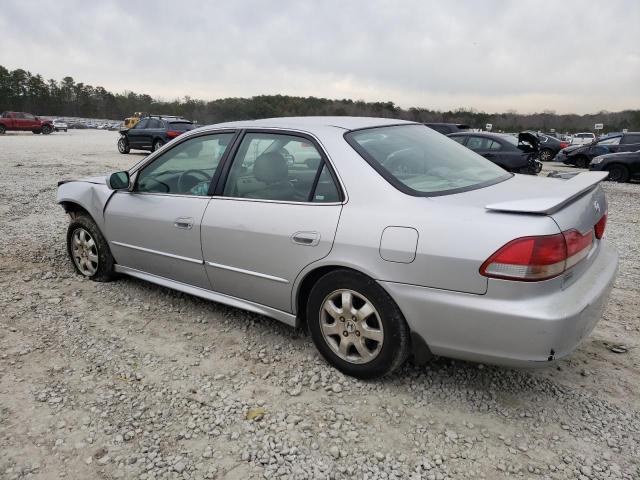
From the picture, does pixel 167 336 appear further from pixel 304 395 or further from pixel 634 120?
pixel 634 120

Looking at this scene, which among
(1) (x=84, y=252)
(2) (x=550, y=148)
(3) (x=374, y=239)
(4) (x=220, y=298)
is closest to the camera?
(3) (x=374, y=239)

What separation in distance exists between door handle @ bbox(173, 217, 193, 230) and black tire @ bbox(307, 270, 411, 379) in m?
1.10

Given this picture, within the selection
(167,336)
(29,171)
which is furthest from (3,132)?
(167,336)

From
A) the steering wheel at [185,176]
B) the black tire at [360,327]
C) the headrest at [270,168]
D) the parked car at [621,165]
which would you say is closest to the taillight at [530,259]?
the black tire at [360,327]

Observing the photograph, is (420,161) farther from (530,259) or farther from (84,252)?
(84,252)

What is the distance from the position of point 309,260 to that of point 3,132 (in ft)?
135

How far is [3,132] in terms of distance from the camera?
35781mm

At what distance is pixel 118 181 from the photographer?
392cm

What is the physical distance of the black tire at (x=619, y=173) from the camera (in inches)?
541

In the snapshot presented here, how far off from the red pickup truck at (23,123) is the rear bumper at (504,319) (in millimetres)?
41282

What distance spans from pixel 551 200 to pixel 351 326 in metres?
1.25

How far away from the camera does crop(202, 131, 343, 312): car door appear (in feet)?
9.30

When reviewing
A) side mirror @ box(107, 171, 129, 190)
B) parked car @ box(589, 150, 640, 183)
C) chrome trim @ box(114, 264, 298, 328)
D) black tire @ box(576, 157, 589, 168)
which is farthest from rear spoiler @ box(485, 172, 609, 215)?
black tire @ box(576, 157, 589, 168)

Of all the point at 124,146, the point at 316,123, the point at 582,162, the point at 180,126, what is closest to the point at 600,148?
the point at 582,162
